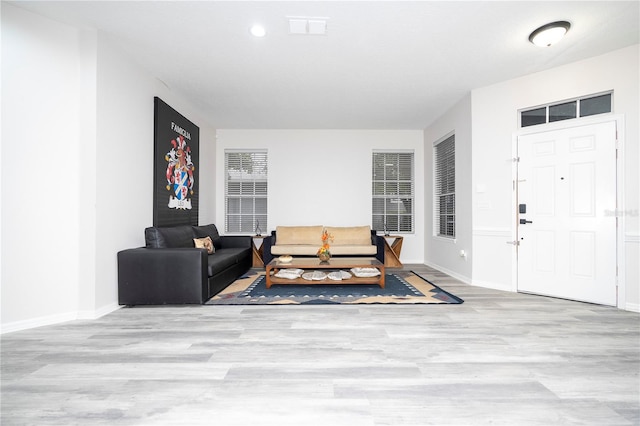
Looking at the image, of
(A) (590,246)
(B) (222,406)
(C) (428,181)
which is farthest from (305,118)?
(B) (222,406)

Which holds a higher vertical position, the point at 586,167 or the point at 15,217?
the point at 586,167

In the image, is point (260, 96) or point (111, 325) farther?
point (260, 96)

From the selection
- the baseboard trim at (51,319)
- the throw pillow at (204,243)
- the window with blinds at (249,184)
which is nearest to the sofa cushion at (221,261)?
the throw pillow at (204,243)

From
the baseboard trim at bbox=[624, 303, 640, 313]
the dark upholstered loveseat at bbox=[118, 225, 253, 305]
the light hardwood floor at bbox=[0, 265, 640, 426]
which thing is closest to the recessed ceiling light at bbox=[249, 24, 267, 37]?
the dark upholstered loveseat at bbox=[118, 225, 253, 305]

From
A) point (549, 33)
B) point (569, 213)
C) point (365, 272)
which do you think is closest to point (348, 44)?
point (549, 33)

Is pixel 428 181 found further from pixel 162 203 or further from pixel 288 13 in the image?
pixel 162 203

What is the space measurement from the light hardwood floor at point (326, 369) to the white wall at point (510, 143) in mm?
1051

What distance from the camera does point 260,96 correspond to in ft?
15.0

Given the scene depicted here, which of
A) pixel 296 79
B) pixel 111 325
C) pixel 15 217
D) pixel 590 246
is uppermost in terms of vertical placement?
pixel 296 79

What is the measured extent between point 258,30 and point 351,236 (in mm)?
3835

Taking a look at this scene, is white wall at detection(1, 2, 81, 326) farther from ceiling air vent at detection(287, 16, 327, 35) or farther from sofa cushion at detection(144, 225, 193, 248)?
ceiling air vent at detection(287, 16, 327, 35)

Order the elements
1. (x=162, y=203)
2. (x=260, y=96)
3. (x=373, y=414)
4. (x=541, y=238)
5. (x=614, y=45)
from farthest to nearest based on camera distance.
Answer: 1. (x=260, y=96)
2. (x=162, y=203)
3. (x=541, y=238)
4. (x=614, y=45)
5. (x=373, y=414)

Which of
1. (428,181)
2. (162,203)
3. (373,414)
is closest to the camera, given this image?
(373,414)

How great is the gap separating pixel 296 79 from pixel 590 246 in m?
4.13
